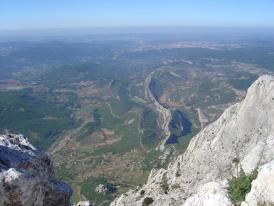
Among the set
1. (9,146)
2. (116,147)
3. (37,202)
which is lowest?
(116,147)

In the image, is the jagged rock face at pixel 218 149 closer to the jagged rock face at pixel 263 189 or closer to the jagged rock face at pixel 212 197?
the jagged rock face at pixel 212 197

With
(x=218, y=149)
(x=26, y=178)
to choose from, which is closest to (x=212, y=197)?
(x=26, y=178)

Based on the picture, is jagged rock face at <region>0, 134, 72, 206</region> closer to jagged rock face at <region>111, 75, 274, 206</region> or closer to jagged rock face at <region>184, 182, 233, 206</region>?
jagged rock face at <region>184, 182, 233, 206</region>

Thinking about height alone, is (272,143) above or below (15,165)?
below

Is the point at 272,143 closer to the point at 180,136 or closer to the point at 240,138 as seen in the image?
the point at 240,138

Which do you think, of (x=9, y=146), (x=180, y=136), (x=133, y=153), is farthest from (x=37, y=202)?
(x=180, y=136)

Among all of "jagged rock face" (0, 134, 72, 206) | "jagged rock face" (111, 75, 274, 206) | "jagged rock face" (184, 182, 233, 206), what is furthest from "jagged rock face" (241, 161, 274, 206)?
"jagged rock face" (111, 75, 274, 206)

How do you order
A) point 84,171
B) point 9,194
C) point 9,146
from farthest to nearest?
point 84,171 < point 9,146 < point 9,194

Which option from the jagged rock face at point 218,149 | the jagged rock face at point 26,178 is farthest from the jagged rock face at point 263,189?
the jagged rock face at point 218,149
